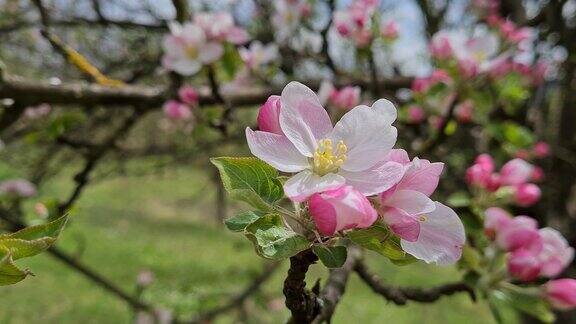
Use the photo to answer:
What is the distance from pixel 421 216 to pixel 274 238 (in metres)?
0.17

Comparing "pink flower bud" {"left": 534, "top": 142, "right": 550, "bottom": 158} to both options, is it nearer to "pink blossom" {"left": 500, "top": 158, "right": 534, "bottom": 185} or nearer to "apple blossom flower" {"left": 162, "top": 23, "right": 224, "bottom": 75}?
"pink blossom" {"left": 500, "top": 158, "right": 534, "bottom": 185}

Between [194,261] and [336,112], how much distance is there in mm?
7827

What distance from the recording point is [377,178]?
62 cm

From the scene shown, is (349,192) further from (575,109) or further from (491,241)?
(575,109)

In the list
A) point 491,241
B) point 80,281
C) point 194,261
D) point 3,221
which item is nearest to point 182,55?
point 3,221

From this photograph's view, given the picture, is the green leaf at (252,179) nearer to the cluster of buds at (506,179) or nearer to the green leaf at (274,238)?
the green leaf at (274,238)

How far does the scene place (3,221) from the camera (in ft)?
6.00

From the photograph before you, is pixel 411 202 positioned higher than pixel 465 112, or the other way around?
pixel 411 202

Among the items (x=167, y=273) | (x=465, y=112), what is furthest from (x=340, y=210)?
(x=167, y=273)

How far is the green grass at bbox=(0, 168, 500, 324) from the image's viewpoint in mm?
5348

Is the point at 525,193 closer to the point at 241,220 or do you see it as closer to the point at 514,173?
the point at 514,173

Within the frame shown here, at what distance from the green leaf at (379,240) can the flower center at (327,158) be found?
0.26 ft

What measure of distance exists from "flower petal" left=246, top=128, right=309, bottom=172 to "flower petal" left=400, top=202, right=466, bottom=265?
0.47ft

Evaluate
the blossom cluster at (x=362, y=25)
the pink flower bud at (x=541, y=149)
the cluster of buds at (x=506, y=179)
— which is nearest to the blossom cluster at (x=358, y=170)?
the cluster of buds at (x=506, y=179)
